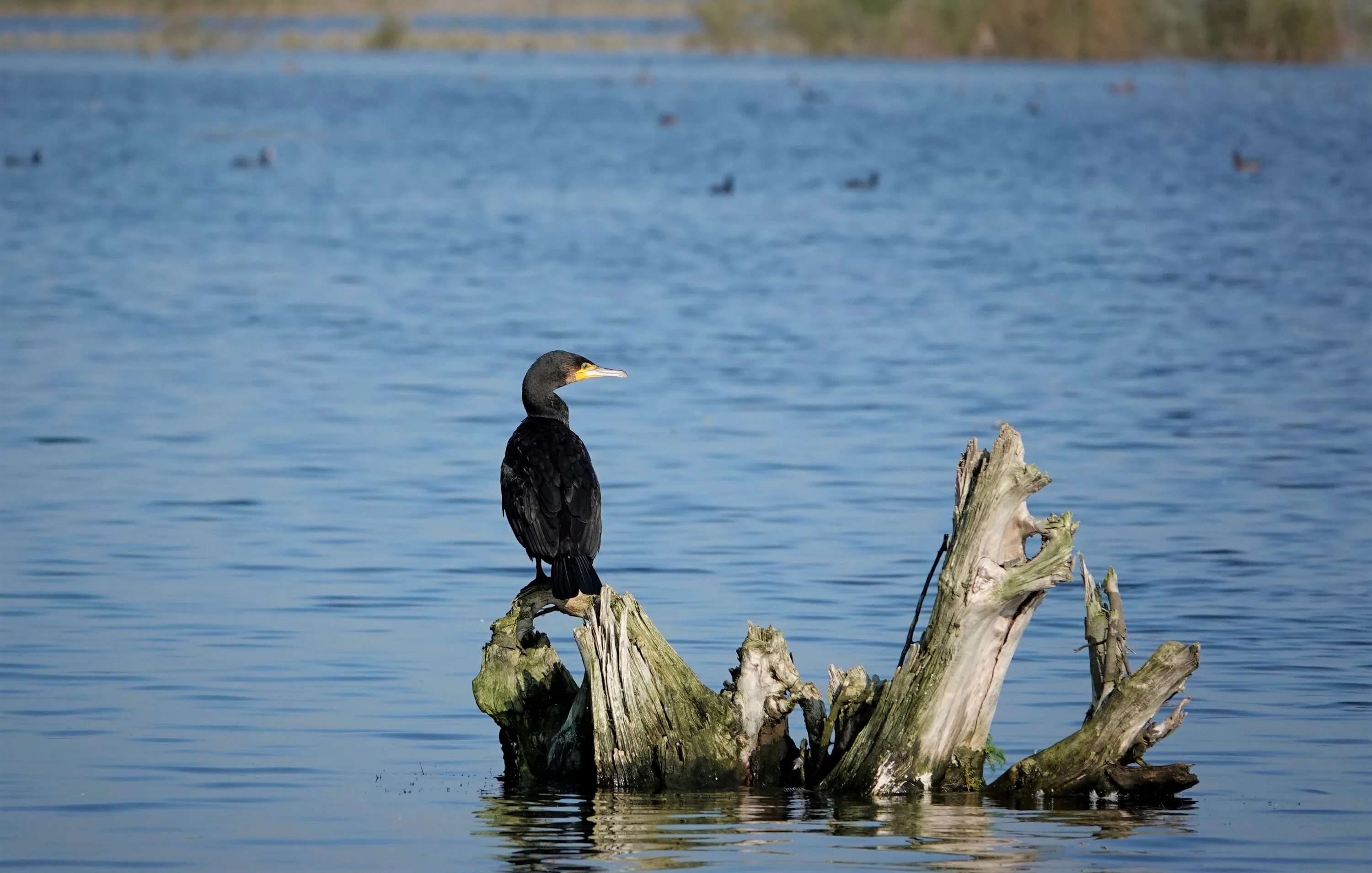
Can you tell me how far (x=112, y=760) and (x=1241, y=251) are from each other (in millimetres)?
22433

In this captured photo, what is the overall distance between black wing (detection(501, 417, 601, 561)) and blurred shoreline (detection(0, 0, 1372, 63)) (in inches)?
2789

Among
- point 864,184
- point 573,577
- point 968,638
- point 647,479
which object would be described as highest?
point 864,184

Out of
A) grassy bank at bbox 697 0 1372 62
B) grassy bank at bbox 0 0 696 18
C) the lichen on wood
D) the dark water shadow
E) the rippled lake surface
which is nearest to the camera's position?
the dark water shadow

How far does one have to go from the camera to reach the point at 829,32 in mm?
85438

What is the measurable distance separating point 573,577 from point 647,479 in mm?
5886

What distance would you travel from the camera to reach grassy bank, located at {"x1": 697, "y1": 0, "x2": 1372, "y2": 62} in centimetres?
7625

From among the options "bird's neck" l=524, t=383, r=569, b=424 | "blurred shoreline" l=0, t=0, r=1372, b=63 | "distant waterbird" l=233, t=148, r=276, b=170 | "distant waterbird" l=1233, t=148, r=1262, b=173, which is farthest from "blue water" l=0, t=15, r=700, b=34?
"bird's neck" l=524, t=383, r=569, b=424

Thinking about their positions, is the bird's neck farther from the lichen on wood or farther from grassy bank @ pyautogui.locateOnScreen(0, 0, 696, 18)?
grassy bank @ pyautogui.locateOnScreen(0, 0, 696, 18)

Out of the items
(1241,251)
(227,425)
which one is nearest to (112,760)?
(227,425)

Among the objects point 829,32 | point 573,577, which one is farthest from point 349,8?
point 573,577

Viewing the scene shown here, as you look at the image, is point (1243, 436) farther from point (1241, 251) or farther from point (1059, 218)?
point (1059, 218)

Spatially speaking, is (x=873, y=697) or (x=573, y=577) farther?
(x=573, y=577)

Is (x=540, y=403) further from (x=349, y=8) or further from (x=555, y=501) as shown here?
(x=349, y=8)

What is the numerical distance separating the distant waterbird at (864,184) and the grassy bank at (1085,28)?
41.5 meters
